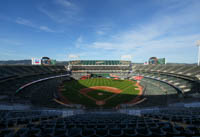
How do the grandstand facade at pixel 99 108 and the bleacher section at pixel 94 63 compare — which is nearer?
the grandstand facade at pixel 99 108

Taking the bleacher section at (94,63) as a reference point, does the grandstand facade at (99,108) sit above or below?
below

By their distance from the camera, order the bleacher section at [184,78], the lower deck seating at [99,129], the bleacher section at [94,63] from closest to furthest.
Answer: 1. the lower deck seating at [99,129]
2. the bleacher section at [184,78]
3. the bleacher section at [94,63]

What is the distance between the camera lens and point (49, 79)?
52.8m

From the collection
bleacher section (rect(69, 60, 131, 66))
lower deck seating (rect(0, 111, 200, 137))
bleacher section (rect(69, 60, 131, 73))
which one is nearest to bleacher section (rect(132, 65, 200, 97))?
lower deck seating (rect(0, 111, 200, 137))

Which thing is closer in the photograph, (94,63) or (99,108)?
(99,108)

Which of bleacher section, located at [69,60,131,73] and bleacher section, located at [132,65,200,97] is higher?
bleacher section, located at [69,60,131,73]

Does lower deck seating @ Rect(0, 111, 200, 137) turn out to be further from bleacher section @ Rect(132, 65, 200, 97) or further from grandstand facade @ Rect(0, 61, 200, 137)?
bleacher section @ Rect(132, 65, 200, 97)

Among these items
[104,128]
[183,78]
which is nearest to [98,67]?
[183,78]

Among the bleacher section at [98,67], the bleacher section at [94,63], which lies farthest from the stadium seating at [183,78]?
the bleacher section at [94,63]

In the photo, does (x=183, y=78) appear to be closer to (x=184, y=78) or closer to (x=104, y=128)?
(x=184, y=78)

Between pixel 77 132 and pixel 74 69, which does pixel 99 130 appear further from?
pixel 74 69

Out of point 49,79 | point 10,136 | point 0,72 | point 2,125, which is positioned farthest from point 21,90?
point 10,136

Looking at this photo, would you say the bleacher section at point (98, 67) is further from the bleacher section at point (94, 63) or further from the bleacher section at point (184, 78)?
the bleacher section at point (184, 78)

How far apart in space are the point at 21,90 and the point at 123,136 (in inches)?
1571
